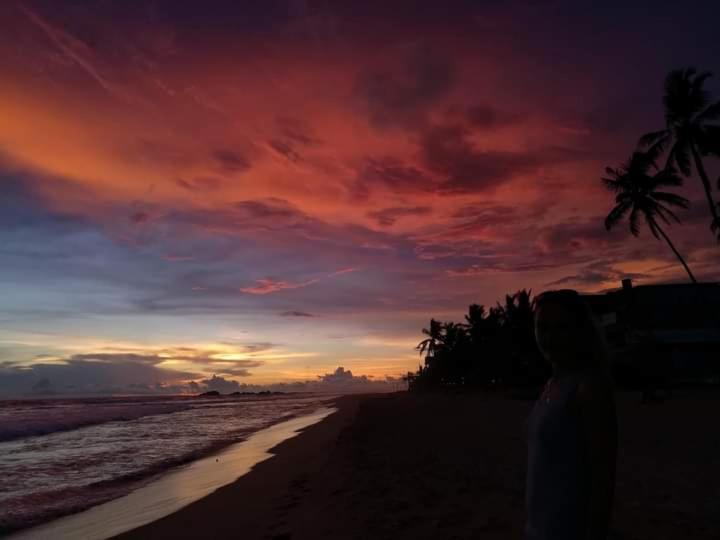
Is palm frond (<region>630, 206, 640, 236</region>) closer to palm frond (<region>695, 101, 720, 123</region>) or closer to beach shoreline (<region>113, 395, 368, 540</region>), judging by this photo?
palm frond (<region>695, 101, 720, 123</region>)

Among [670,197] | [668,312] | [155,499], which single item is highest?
[670,197]

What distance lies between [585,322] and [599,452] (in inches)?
22.1

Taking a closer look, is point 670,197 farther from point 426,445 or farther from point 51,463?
point 51,463

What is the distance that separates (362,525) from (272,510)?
2.44 meters

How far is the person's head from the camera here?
2209 millimetres

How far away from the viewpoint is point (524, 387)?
143 ft

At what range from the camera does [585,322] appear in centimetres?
230

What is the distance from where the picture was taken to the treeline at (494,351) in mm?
39406

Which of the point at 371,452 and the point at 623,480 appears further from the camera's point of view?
the point at 371,452

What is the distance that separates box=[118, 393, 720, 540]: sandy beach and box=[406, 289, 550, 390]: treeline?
69.7ft

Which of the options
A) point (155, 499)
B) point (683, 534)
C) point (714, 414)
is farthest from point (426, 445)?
point (714, 414)

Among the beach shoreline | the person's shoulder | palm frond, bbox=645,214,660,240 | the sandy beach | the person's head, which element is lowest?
the beach shoreline

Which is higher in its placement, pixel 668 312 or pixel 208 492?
pixel 668 312

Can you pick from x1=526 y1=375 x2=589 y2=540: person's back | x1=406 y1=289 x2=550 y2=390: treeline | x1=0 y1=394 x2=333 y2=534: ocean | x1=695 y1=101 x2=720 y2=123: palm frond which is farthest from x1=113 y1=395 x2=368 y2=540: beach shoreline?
x1=695 y1=101 x2=720 y2=123: palm frond
